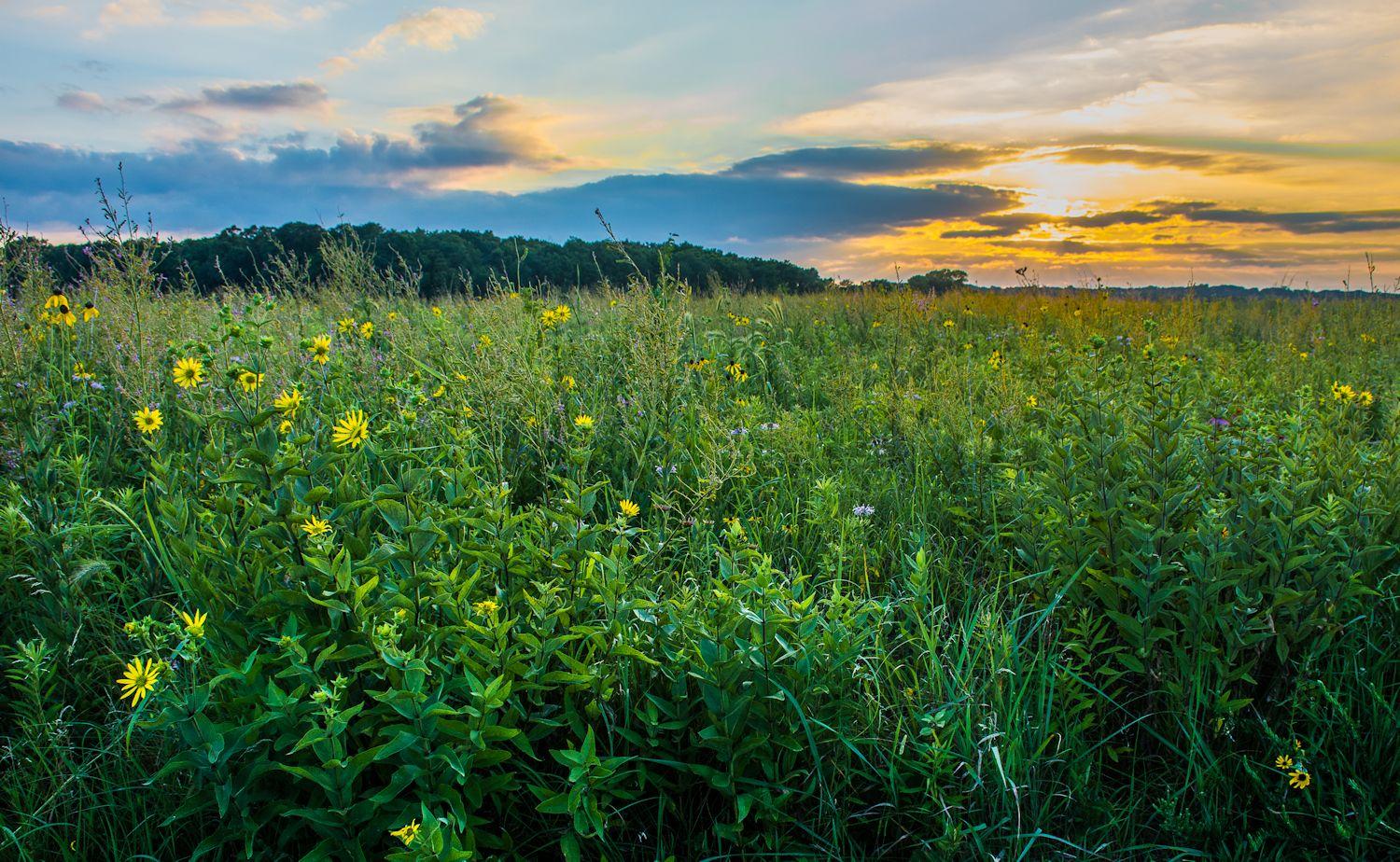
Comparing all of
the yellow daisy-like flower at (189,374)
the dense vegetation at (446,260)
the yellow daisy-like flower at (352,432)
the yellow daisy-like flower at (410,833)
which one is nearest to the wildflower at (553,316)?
the dense vegetation at (446,260)

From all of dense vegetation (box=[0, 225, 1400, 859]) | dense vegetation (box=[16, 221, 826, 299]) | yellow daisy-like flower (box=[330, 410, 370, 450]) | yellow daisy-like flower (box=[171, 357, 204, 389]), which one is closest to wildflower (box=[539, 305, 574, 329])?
dense vegetation (box=[16, 221, 826, 299])

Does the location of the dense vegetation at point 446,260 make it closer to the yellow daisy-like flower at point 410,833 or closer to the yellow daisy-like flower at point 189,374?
the yellow daisy-like flower at point 189,374

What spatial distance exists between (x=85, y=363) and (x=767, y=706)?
4675mm

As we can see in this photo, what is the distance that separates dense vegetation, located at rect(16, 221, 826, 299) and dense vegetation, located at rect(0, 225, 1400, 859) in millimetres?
3425

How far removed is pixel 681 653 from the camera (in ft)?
6.06

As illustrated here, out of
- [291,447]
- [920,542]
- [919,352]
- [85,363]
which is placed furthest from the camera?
[919,352]

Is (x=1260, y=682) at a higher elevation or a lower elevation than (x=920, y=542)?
lower

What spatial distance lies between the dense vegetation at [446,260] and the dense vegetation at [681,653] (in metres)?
3.43

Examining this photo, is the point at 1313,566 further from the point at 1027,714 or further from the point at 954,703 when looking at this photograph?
the point at 954,703

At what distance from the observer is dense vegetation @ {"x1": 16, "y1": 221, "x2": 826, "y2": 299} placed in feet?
25.7

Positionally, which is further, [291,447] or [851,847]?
[291,447]

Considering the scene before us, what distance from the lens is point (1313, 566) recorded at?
234cm

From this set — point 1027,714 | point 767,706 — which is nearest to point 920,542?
point 1027,714

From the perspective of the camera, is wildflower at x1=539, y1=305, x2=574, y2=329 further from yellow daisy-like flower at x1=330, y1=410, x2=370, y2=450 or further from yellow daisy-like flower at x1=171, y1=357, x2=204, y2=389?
yellow daisy-like flower at x1=330, y1=410, x2=370, y2=450
